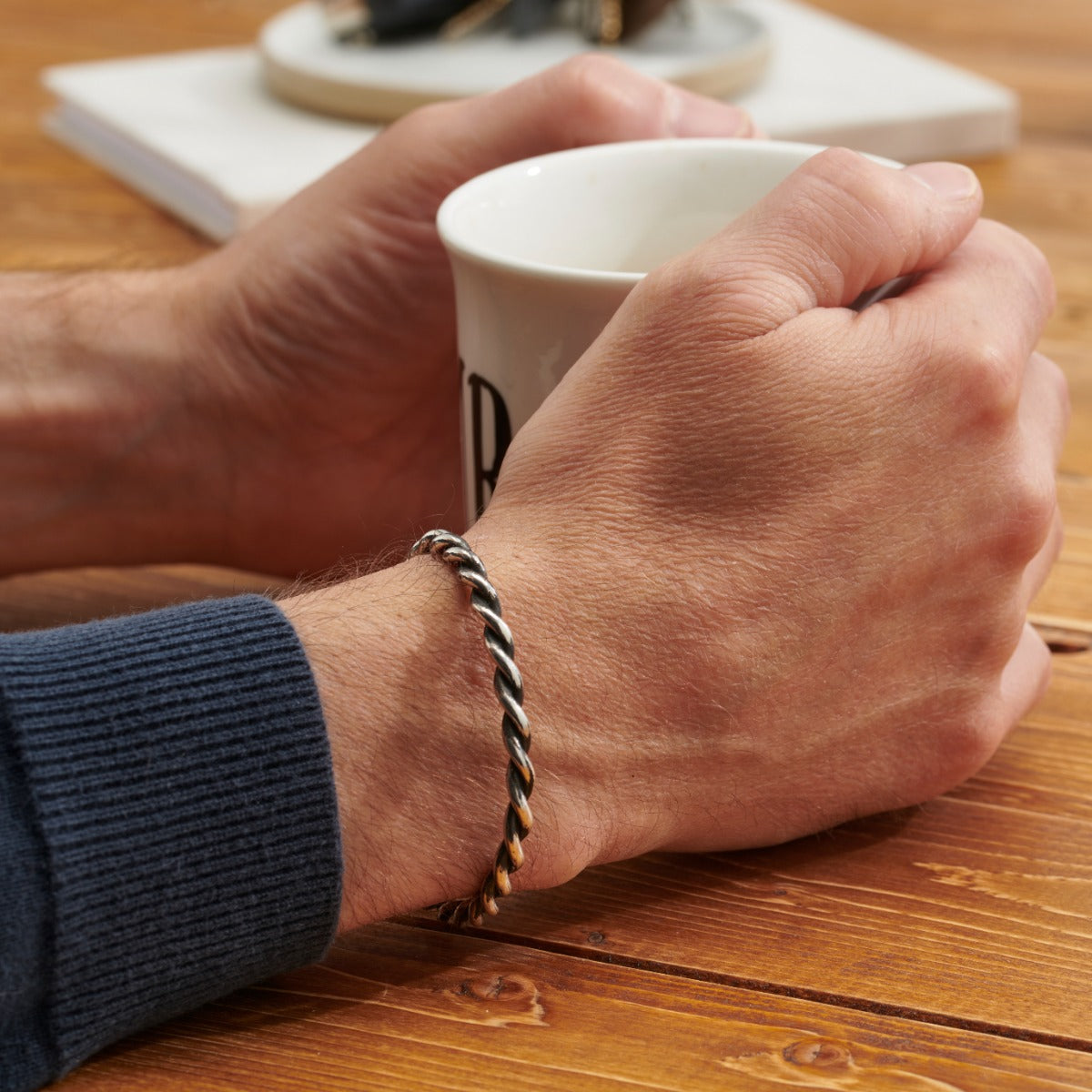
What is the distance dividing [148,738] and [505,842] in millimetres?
107

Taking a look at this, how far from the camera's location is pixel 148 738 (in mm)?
386

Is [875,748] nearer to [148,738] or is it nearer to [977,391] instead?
[977,391]

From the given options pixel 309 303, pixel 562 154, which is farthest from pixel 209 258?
pixel 562 154

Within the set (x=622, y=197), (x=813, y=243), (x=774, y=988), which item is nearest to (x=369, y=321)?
(x=622, y=197)

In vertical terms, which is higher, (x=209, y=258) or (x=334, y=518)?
(x=209, y=258)

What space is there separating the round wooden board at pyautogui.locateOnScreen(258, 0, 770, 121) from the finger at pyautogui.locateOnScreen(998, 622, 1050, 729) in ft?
2.52

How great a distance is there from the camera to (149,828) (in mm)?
381

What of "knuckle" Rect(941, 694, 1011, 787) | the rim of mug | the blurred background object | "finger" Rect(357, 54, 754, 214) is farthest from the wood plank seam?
the blurred background object

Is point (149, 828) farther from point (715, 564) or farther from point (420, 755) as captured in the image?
point (715, 564)

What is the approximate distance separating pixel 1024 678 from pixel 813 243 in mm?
183

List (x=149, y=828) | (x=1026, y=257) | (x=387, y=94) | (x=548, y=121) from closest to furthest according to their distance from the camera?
(x=149, y=828) → (x=1026, y=257) → (x=548, y=121) → (x=387, y=94)

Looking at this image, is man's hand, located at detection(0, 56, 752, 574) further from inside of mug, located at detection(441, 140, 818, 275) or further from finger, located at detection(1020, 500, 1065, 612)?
finger, located at detection(1020, 500, 1065, 612)

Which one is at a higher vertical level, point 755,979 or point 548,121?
point 548,121

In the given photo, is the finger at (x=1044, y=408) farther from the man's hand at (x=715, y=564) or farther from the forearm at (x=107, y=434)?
the forearm at (x=107, y=434)
